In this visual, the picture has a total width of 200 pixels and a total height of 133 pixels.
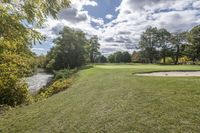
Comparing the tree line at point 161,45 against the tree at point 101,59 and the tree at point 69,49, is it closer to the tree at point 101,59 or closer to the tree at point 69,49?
the tree at point 101,59

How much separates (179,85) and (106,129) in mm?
6019

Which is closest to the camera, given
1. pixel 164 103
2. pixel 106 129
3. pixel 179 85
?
pixel 106 129

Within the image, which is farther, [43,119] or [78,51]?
[78,51]

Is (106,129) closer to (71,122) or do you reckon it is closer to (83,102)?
(71,122)

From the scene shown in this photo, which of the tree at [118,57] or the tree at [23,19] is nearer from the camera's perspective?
the tree at [23,19]

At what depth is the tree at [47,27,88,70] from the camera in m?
52.3

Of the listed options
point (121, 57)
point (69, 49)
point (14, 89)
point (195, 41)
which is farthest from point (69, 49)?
point (121, 57)

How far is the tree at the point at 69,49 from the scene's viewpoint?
172ft

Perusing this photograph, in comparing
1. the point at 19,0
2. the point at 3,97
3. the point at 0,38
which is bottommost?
the point at 3,97

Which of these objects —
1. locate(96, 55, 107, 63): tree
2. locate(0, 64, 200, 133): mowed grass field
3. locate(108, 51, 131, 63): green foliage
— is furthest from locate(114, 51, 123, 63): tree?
locate(0, 64, 200, 133): mowed grass field

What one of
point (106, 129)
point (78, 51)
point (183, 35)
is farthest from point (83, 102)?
point (183, 35)

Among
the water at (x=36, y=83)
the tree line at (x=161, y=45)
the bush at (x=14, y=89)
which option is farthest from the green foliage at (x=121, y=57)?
the bush at (x=14, y=89)

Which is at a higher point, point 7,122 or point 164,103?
point 164,103

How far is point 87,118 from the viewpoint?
27.7 feet
